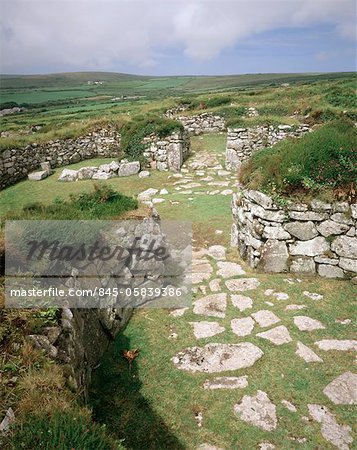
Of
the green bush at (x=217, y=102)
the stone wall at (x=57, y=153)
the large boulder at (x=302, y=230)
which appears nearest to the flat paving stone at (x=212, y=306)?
the large boulder at (x=302, y=230)

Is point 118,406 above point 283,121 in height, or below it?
below

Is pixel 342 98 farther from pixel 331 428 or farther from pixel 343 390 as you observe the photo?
pixel 331 428

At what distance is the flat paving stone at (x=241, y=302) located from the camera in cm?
587

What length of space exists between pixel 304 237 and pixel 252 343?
8.59 feet

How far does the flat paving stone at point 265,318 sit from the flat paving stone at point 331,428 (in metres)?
1.56

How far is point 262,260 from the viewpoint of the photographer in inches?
272

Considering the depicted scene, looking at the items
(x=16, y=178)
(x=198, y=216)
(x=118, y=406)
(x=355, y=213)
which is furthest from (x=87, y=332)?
(x=16, y=178)

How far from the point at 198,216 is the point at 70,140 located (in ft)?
36.5

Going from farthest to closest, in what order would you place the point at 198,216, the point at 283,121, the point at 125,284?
the point at 283,121
the point at 198,216
the point at 125,284

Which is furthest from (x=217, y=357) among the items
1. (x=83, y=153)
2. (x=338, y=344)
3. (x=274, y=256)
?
(x=83, y=153)

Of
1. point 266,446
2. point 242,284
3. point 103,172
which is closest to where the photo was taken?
point 266,446

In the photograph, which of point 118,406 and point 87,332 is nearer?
point 118,406

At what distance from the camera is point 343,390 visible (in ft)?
13.7

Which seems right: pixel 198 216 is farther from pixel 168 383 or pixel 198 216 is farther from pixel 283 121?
pixel 283 121
